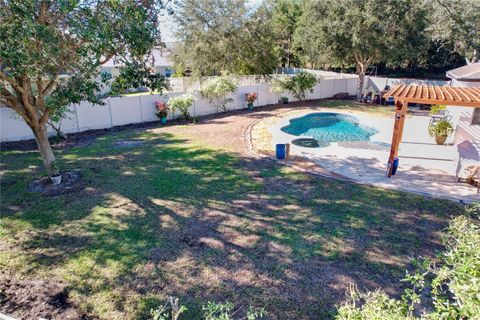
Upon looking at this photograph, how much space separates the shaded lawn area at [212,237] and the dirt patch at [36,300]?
0.15m

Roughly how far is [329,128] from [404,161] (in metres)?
6.36

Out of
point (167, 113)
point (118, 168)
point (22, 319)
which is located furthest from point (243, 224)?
point (167, 113)

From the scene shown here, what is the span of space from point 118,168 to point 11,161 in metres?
4.03

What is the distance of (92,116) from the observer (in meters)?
14.7

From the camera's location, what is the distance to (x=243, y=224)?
657 cm

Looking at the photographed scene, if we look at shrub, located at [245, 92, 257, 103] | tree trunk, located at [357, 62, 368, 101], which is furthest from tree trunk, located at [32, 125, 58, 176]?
tree trunk, located at [357, 62, 368, 101]

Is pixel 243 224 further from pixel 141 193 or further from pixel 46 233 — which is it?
pixel 46 233

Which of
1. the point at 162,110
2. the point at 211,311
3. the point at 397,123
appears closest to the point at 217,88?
the point at 162,110

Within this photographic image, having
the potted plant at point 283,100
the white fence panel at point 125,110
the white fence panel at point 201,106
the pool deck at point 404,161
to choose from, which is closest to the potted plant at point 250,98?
the white fence panel at point 201,106

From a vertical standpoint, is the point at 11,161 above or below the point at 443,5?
below

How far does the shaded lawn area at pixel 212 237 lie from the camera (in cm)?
469

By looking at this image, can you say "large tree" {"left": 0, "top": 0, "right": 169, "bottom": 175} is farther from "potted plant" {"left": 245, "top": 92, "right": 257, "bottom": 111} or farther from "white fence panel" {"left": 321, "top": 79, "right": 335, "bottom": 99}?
"white fence panel" {"left": 321, "top": 79, "right": 335, "bottom": 99}

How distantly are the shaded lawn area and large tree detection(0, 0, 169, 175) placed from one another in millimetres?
2736

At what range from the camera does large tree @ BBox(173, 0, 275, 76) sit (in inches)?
816
